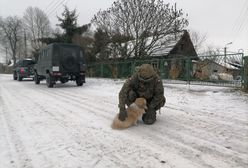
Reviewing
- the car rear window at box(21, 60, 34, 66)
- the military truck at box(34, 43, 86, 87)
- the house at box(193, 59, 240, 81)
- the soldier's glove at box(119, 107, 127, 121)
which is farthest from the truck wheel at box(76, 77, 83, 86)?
the soldier's glove at box(119, 107, 127, 121)

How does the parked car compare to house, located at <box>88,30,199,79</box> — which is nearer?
house, located at <box>88,30,199,79</box>

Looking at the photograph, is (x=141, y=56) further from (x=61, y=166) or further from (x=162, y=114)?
(x=61, y=166)

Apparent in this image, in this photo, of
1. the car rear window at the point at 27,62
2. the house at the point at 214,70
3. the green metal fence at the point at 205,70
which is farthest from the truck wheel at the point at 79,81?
the car rear window at the point at 27,62

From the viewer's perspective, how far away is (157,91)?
226 inches

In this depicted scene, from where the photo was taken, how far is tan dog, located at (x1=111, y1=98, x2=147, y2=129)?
17.3 feet

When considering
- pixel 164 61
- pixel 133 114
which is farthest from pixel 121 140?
pixel 164 61

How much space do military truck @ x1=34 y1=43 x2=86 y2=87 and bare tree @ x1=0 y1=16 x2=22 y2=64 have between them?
51502 millimetres

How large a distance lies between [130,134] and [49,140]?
4.47 feet

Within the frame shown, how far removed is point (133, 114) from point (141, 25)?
17.1m

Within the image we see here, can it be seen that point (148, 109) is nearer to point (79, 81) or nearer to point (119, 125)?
point (119, 125)

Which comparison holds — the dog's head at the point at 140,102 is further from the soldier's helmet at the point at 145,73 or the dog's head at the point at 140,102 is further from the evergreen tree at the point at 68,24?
the evergreen tree at the point at 68,24

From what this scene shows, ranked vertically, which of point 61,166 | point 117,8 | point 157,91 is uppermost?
point 117,8

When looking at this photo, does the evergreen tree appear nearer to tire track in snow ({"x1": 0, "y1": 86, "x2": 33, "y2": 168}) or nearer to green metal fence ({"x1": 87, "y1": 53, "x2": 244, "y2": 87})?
green metal fence ({"x1": 87, "y1": 53, "x2": 244, "y2": 87})

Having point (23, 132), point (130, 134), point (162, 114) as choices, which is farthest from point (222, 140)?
point (23, 132)
